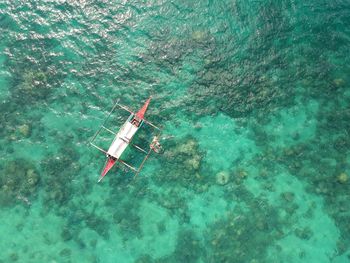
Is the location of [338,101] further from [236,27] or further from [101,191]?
[101,191]

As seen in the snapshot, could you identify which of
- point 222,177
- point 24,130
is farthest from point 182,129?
point 24,130

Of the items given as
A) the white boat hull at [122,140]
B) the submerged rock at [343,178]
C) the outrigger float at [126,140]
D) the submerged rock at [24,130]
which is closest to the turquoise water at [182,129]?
the submerged rock at [24,130]

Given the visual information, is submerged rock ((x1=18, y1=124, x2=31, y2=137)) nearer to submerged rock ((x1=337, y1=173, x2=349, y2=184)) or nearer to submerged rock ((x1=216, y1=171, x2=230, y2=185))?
submerged rock ((x1=216, y1=171, x2=230, y2=185))

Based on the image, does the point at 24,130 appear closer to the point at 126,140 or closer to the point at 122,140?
the point at 122,140

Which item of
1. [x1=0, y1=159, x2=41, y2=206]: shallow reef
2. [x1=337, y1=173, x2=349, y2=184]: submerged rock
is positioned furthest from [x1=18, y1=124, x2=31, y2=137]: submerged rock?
[x1=337, y1=173, x2=349, y2=184]: submerged rock

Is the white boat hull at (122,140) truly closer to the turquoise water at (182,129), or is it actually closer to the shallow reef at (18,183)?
the turquoise water at (182,129)

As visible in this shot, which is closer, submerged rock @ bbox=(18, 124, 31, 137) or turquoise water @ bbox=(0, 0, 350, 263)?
turquoise water @ bbox=(0, 0, 350, 263)
